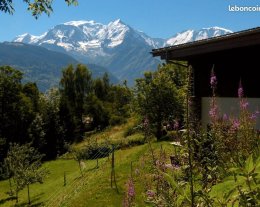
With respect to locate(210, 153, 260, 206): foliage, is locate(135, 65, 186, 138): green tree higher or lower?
lower

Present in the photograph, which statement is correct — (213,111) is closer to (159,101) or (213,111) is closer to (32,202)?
(32,202)

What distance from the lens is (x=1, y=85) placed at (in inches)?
2388

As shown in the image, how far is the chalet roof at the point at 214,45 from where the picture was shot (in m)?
9.57

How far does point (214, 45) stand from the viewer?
1077 cm

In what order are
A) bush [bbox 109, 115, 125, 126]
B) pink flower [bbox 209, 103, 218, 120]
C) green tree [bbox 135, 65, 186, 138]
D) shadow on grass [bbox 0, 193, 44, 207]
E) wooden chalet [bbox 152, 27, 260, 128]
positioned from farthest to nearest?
bush [bbox 109, 115, 125, 126]
green tree [bbox 135, 65, 186, 138]
shadow on grass [bbox 0, 193, 44, 207]
wooden chalet [bbox 152, 27, 260, 128]
pink flower [bbox 209, 103, 218, 120]

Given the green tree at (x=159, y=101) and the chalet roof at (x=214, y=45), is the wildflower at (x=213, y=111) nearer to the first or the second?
the chalet roof at (x=214, y=45)

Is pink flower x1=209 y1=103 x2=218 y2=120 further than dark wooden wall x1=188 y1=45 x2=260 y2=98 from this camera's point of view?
No

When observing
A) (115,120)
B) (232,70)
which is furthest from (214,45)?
(115,120)

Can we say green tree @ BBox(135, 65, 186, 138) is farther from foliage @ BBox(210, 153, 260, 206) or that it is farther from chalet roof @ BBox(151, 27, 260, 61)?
foliage @ BBox(210, 153, 260, 206)

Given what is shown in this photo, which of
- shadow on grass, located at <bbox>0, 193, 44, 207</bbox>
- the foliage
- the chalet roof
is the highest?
the chalet roof

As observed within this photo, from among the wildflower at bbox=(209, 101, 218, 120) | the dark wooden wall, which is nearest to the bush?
the dark wooden wall

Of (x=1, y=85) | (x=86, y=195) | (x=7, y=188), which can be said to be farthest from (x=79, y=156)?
(x=1, y=85)

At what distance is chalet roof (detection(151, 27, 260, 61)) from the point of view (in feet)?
31.4

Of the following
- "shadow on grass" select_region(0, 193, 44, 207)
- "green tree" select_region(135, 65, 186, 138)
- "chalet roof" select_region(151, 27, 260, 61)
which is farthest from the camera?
"green tree" select_region(135, 65, 186, 138)
